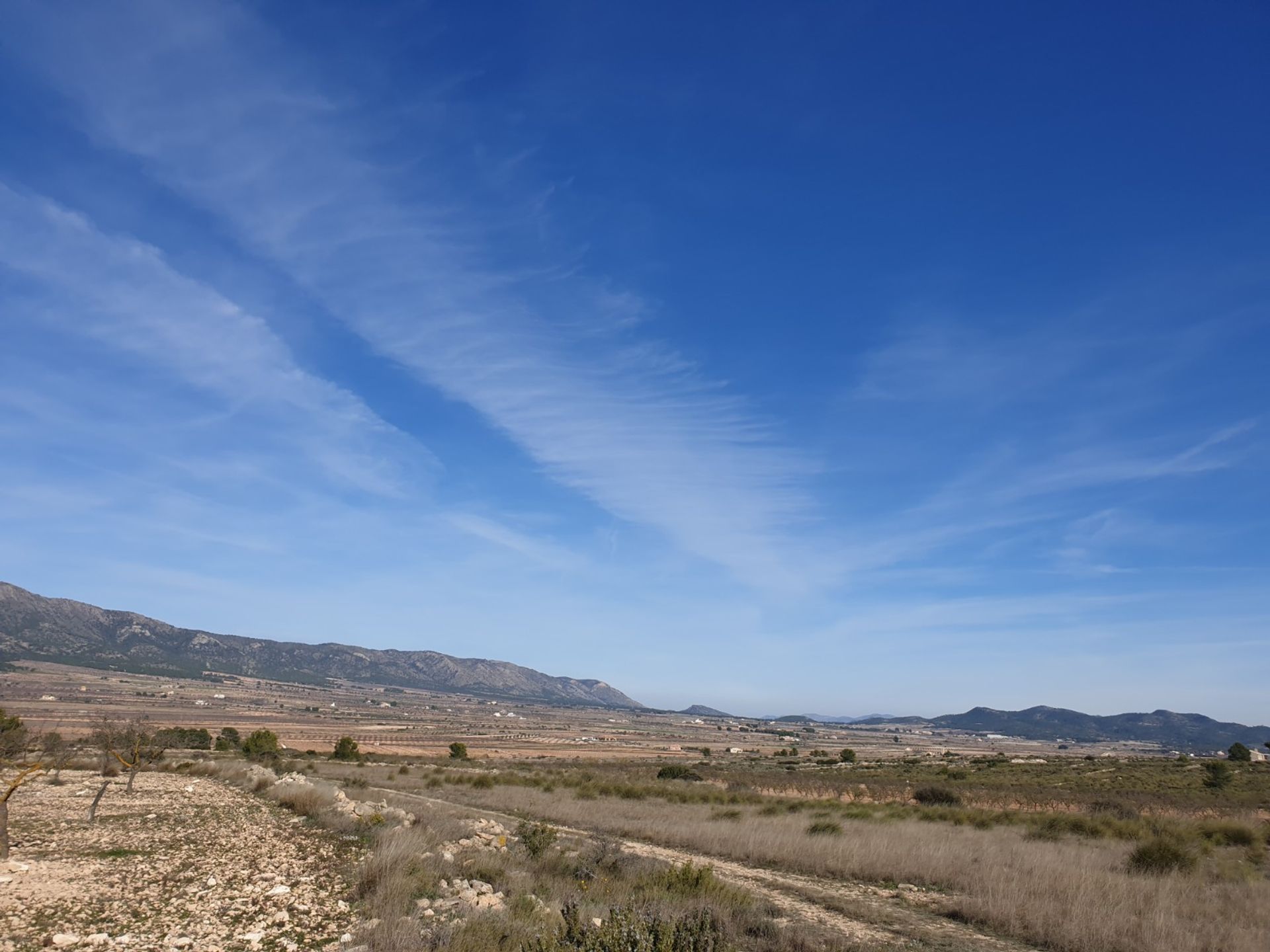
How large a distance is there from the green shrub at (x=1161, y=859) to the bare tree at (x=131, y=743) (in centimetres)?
2783

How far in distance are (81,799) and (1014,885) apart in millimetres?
26888

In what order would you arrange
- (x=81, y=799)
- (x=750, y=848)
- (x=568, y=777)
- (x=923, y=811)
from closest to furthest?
(x=750, y=848) < (x=81, y=799) < (x=923, y=811) < (x=568, y=777)

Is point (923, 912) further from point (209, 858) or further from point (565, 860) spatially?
point (209, 858)

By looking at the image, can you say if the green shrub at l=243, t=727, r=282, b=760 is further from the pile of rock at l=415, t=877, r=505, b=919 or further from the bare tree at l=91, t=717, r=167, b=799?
the pile of rock at l=415, t=877, r=505, b=919

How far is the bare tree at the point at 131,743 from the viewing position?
25344 millimetres

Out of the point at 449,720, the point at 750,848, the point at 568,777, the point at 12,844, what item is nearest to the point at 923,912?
the point at 750,848

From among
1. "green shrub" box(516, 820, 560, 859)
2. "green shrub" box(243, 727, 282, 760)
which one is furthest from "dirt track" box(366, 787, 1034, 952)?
"green shrub" box(243, 727, 282, 760)

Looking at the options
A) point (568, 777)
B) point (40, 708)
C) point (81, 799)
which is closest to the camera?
point (81, 799)

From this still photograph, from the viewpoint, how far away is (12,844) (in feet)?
50.4

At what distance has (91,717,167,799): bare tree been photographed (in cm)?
2534

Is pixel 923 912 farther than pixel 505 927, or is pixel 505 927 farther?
pixel 923 912

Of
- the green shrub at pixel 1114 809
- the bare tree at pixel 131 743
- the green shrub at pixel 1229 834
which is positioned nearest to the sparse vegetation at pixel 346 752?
the bare tree at pixel 131 743

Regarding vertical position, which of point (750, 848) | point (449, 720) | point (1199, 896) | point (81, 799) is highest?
point (1199, 896)

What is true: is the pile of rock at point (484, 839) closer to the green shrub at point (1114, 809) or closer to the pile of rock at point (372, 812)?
the pile of rock at point (372, 812)
